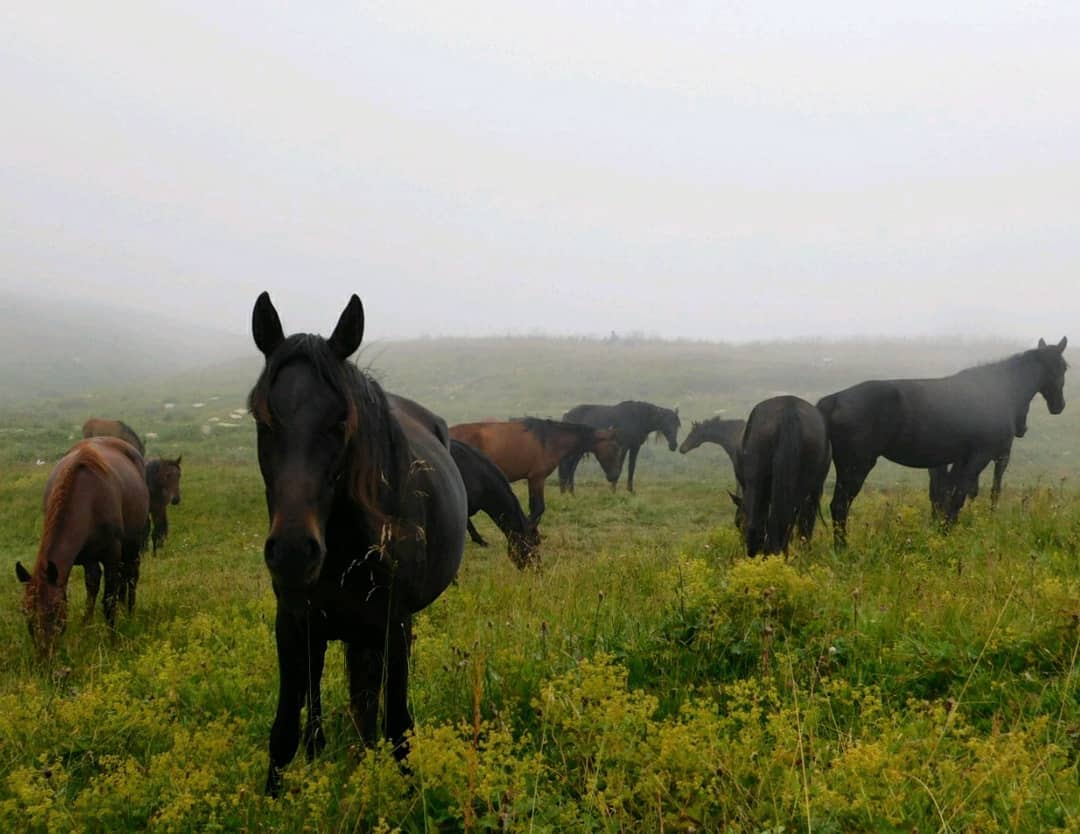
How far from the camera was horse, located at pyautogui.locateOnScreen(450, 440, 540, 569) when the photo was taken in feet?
30.5

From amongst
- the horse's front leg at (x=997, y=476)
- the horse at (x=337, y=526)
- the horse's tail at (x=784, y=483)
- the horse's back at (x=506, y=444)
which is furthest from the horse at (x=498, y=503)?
the horse's front leg at (x=997, y=476)

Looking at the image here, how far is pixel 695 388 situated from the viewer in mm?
41406

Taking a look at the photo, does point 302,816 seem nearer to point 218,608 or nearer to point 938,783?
point 938,783

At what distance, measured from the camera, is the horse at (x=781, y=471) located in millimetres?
7578

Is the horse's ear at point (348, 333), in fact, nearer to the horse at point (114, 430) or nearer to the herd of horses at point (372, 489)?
the herd of horses at point (372, 489)

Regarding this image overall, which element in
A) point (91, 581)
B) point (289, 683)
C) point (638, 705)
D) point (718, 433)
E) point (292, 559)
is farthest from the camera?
point (718, 433)

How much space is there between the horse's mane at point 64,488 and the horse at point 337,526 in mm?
3903

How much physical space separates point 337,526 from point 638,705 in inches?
60.6

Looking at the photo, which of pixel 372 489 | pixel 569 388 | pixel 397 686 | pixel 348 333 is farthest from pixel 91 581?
pixel 569 388

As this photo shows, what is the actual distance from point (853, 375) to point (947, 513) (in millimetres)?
38454

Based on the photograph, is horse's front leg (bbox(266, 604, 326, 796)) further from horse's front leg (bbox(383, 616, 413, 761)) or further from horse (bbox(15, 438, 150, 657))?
horse (bbox(15, 438, 150, 657))

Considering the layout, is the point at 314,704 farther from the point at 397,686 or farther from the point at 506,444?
the point at 506,444

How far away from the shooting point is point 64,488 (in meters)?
6.06


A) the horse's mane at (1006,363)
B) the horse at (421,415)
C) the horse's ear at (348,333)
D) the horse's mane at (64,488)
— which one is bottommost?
the horse's mane at (64,488)
